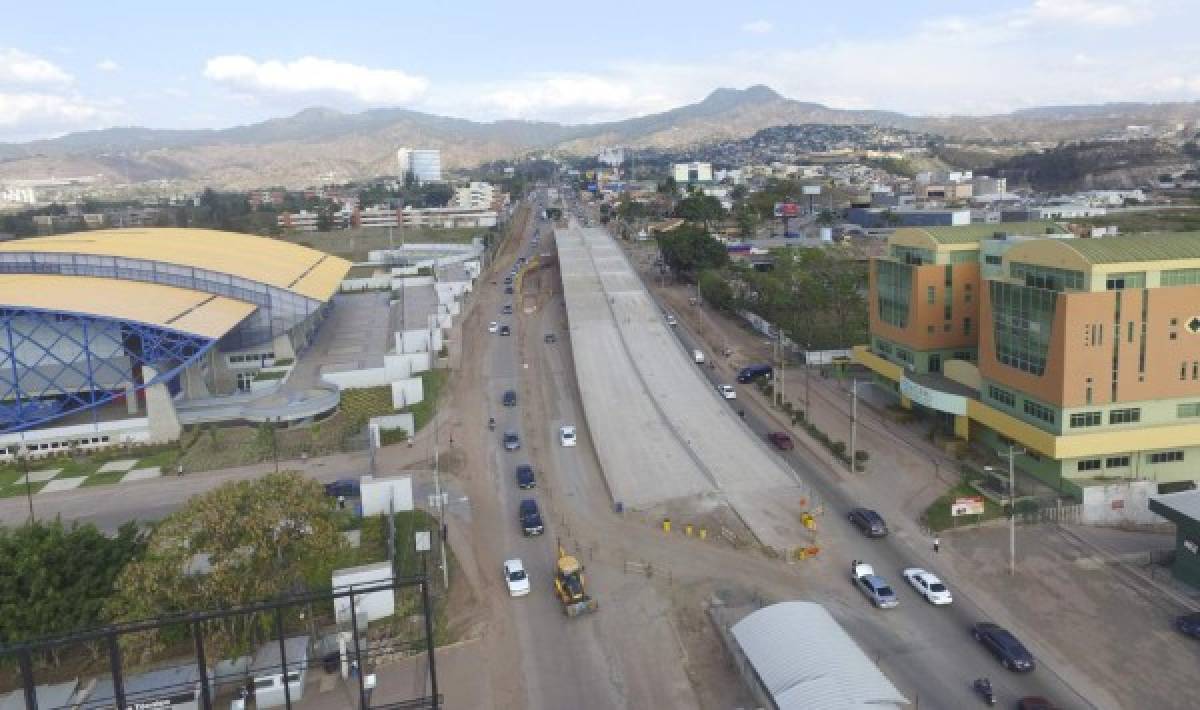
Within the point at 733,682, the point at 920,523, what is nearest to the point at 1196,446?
the point at 920,523

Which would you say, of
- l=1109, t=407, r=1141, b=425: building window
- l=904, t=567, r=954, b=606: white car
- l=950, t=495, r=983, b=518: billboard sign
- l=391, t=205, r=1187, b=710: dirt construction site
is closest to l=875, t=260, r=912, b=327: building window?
l=391, t=205, r=1187, b=710: dirt construction site

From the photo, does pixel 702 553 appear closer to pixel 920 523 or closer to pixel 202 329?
pixel 920 523

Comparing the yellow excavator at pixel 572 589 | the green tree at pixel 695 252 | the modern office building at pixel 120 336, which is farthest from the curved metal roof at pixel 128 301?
the green tree at pixel 695 252

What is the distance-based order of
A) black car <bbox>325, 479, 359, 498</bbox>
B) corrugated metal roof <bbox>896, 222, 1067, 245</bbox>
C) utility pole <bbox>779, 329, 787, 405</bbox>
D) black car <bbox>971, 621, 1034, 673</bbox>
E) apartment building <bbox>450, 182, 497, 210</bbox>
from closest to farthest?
black car <bbox>971, 621, 1034, 673</bbox> → black car <bbox>325, 479, 359, 498</bbox> → corrugated metal roof <bbox>896, 222, 1067, 245</bbox> → utility pole <bbox>779, 329, 787, 405</bbox> → apartment building <bbox>450, 182, 497, 210</bbox>

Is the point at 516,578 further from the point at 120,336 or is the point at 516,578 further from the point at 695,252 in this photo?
the point at 695,252

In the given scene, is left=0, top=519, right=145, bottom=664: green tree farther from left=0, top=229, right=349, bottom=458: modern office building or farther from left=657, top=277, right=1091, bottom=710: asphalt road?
left=657, top=277, right=1091, bottom=710: asphalt road

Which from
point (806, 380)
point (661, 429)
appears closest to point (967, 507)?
point (661, 429)

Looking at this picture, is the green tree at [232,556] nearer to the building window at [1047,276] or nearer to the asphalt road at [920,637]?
the asphalt road at [920,637]
